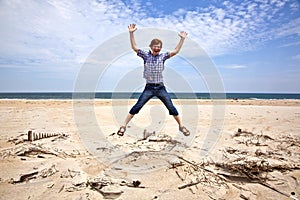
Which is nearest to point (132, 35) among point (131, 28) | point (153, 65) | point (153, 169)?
point (131, 28)

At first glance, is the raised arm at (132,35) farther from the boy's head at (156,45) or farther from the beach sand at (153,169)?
the beach sand at (153,169)

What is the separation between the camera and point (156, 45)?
15.3 ft

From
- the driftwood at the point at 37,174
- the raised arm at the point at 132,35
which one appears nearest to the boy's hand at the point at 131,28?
the raised arm at the point at 132,35

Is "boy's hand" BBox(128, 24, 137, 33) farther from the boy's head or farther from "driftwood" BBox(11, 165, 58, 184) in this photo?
"driftwood" BBox(11, 165, 58, 184)

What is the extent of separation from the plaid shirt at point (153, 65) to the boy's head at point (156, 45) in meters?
0.12

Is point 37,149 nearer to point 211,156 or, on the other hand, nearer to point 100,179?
point 100,179

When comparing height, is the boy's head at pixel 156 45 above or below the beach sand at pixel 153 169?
above

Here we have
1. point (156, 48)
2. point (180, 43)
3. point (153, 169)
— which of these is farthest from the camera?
point (180, 43)

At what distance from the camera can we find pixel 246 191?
3.40m

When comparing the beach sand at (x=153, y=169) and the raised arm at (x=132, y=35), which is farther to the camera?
the raised arm at (x=132, y=35)

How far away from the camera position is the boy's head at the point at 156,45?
465 centimetres

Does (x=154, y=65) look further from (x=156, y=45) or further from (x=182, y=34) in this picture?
(x=182, y=34)

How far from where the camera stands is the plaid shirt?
4.68 m

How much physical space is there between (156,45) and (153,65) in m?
0.42
